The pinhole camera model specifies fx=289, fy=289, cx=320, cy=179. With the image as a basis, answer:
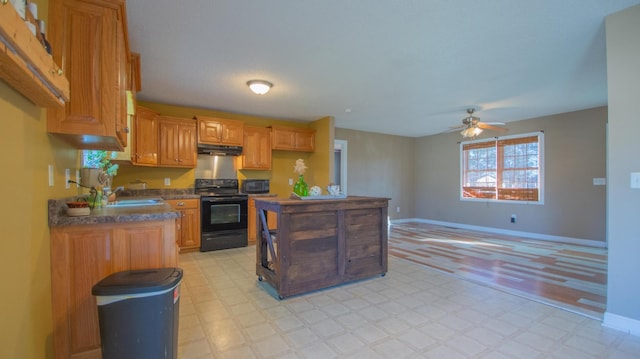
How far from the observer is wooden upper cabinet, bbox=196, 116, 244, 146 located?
4938mm

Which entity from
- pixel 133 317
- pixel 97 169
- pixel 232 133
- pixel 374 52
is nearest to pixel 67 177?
pixel 97 169

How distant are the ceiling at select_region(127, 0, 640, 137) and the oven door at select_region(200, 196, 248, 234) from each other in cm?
161

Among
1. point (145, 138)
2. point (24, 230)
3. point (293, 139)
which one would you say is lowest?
point (24, 230)

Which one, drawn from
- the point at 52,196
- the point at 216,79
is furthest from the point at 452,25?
the point at 52,196

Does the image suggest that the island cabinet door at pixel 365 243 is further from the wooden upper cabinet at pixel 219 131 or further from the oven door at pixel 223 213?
the wooden upper cabinet at pixel 219 131

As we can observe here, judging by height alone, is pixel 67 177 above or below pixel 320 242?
above

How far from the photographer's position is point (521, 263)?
401 cm

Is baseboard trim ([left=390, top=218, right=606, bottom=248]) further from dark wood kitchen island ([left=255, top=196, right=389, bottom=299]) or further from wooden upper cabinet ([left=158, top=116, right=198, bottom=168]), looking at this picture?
wooden upper cabinet ([left=158, top=116, right=198, bottom=168])

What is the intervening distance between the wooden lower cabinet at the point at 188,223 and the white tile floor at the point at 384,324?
1.44 metres

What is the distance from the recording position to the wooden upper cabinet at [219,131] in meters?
4.94

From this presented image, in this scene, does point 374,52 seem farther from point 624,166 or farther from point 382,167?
point 382,167

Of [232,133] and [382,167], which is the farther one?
[382,167]

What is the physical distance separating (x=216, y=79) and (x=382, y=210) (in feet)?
8.68

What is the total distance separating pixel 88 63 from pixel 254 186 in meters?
3.84
